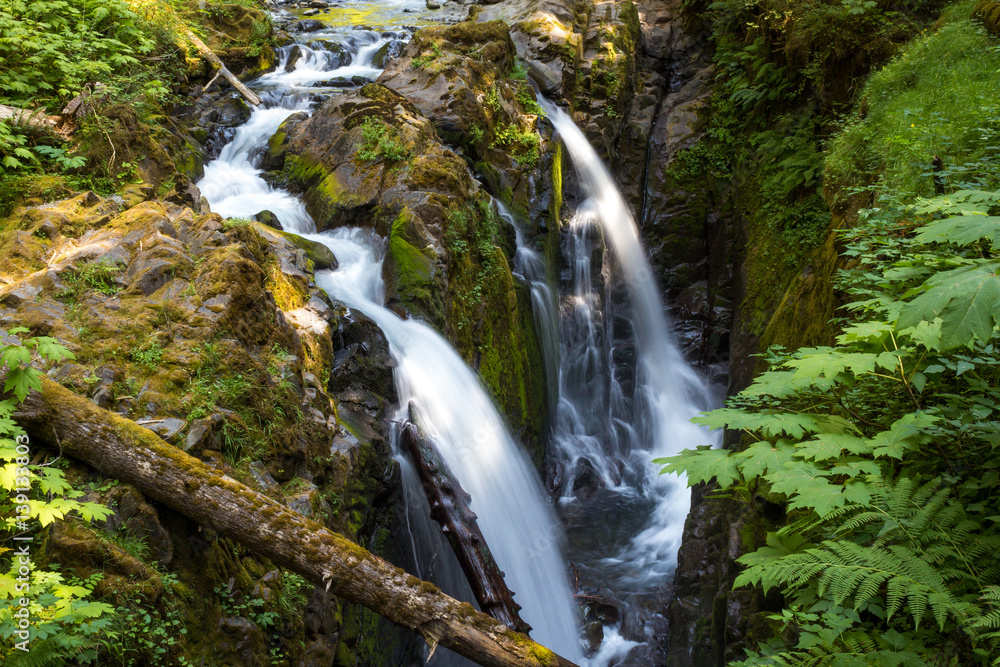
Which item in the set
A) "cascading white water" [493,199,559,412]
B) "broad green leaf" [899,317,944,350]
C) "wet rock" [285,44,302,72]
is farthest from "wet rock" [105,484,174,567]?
"wet rock" [285,44,302,72]

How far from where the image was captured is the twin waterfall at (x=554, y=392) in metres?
6.09

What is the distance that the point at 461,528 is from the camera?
16.0 ft

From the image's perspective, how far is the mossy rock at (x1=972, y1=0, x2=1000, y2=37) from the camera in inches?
224

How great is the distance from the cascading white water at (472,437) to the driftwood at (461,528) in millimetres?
375

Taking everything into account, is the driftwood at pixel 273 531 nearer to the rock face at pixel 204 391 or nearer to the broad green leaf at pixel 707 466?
the rock face at pixel 204 391

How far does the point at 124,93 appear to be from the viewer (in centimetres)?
605

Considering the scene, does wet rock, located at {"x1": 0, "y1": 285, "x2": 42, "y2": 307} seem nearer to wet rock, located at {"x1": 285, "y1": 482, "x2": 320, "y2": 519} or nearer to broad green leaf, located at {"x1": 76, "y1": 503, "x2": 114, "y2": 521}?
broad green leaf, located at {"x1": 76, "y1": 503, "x2": 114, "y2": 521}

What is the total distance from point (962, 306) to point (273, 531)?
10.7 ft

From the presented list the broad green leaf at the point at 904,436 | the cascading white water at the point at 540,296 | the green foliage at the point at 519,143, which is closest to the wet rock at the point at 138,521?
the broad green leaf at the point at 904,436

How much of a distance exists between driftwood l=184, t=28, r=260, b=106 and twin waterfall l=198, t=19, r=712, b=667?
261 millimetres

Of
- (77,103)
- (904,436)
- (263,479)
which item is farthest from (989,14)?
(77,103)

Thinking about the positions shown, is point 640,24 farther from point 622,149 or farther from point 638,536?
point 638,536

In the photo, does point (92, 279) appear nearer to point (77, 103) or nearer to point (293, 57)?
point (77, 103)

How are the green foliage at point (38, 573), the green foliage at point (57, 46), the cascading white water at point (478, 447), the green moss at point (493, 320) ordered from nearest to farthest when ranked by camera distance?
the green foliage at point (38, 573) < the green foliage at point (57, 46) < the cascading white water at point (478, 447) < the green moss at point (493, 320)
